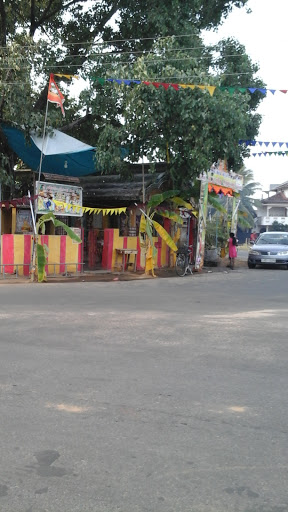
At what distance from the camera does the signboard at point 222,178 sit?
19100 mm

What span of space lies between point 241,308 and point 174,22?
1035 centimetres

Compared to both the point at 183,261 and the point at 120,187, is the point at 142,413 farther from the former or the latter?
the point at 120,187

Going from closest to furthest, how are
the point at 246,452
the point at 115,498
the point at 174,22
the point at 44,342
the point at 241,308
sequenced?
the point at 115,498 < the point at 246,452 < the point at 44,342 < the point at 241,308 < the point at 174,22

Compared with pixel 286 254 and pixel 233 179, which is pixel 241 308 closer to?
pixel 286 254

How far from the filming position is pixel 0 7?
1605 cm

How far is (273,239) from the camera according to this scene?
21.8m

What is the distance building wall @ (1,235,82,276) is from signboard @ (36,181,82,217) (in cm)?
87

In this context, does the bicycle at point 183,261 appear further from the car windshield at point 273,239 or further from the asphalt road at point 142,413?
the asphalt road at point 142,413

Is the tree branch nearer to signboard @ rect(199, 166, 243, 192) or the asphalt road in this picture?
signboard @ rect(199, 166, 243, 192)

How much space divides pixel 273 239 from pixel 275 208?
143ft

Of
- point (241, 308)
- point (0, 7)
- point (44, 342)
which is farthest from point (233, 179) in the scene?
point (44, 342)


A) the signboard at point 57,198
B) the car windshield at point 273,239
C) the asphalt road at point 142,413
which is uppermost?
the signboard at point 57,198

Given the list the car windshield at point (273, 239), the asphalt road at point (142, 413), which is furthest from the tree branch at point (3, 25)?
the car windshield at point (273, 239)

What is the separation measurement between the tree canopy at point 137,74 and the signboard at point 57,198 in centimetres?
140
